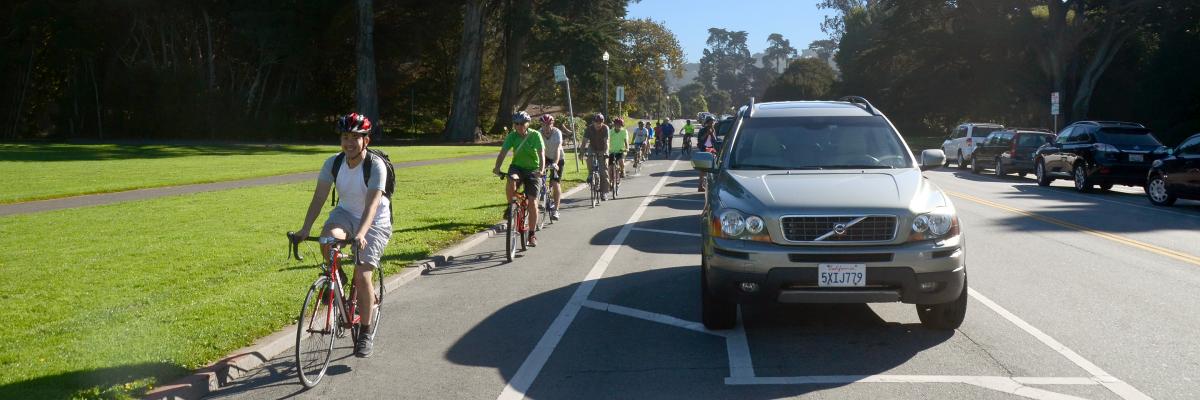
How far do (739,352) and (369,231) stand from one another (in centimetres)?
254

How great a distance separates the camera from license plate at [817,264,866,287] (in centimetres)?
670

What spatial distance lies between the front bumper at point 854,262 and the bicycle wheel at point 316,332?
8.58 feet

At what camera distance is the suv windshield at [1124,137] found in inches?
917

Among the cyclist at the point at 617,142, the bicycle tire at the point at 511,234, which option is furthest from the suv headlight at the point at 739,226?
the cyclist at the point at 617,142

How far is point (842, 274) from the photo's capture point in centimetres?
670

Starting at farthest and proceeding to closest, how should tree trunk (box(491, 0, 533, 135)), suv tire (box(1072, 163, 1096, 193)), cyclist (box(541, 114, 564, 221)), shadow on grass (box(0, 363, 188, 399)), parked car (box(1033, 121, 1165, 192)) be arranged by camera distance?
tree trunk (box(491, 0, 533, 135)) → suv tire (box(1072, 163, 1096, 193)) → parked car (box(1033, 121, 1165, 192)) → cyclist (box(541, 114, 564, 221)) → shadow on grass (box(0, 363, 188, 399))

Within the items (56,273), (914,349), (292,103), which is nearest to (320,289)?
(914,349)

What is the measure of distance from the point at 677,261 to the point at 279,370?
544 cm

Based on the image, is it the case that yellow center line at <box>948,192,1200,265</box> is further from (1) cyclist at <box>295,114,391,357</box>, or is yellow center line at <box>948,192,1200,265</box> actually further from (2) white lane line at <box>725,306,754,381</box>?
(1) cyclist at <box>295,114,391,357</box>

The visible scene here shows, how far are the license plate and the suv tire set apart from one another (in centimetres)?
1882

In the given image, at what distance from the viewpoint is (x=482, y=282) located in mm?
10133

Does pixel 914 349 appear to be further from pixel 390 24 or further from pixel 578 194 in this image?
pixel 390 24

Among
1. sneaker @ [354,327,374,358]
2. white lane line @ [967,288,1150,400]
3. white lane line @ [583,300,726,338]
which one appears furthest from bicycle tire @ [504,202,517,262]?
white lane line @ [967,288,1150,400]

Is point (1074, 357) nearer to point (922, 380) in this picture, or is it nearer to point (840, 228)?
point (922, 380)
